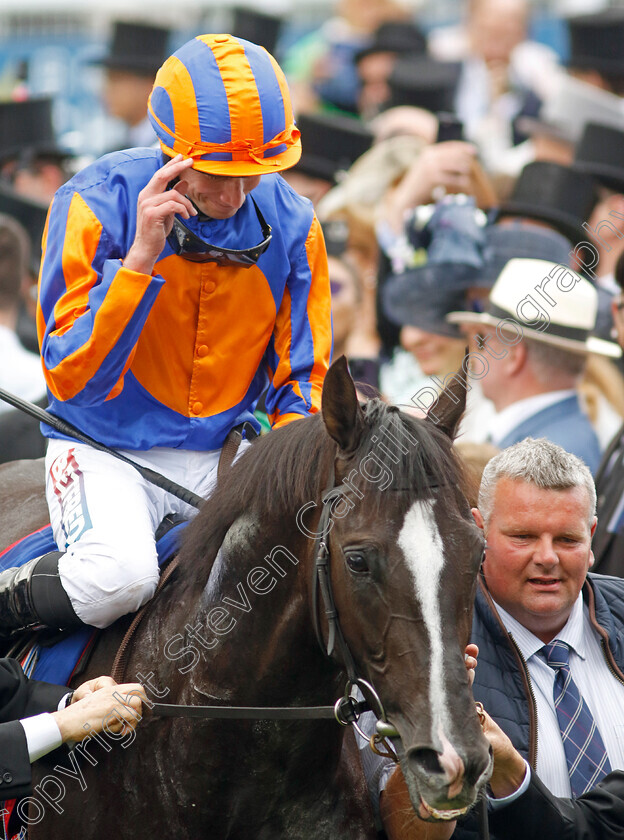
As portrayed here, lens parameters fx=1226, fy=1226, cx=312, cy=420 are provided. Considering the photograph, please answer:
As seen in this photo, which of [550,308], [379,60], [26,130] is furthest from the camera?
[379,60]

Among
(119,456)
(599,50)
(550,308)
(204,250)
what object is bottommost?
(599,50)

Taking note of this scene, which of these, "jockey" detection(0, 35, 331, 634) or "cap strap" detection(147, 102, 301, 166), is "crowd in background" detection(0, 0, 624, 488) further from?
"cap strap" detection(147, 102, 301, 166)

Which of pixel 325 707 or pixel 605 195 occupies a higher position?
pixel 325 707

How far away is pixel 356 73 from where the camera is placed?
560 inches

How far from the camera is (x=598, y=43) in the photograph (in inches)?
464

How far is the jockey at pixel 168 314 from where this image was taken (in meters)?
3.62

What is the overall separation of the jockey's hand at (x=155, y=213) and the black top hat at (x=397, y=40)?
35.3 feet

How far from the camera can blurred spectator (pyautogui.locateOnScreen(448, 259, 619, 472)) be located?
A: 20.9ft

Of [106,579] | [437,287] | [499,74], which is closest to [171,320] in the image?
[106,579]

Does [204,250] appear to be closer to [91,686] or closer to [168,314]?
[168,314]

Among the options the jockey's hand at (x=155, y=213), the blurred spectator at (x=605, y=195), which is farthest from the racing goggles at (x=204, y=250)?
the blurred spectator at (x=605, y=195)

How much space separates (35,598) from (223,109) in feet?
5.18

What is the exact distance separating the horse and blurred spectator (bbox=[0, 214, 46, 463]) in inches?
108

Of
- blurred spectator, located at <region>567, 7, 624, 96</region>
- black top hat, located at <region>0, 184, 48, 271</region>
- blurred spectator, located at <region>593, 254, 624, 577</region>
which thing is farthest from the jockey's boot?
blurred spectator, located at <region>567, 7, 624, 96</region>
